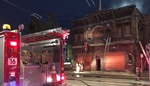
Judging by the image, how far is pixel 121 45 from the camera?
3155 centimetres

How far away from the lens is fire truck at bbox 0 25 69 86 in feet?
17.6

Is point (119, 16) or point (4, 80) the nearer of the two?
point (4, 80)

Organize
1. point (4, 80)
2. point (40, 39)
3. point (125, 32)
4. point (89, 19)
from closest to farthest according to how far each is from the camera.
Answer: point (4, 80), point (40, 39), point (125, 32), point (89, 19)

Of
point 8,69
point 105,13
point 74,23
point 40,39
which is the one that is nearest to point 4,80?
point 8,69

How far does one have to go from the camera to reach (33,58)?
686 cm

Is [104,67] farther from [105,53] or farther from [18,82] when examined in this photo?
[18,82]

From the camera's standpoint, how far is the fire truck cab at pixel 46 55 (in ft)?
21.0

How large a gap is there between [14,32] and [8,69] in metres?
0.92

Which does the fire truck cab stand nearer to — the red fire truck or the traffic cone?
the traffic cone

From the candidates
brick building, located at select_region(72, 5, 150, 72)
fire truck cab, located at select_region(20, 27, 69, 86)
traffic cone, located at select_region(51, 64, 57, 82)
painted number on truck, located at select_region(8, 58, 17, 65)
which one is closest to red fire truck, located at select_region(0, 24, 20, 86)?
painted number on truck, located at select_region(8, 58, 17, 65)

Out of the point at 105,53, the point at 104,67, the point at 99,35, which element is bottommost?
the point at 104,67

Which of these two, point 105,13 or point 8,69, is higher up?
point 105,13

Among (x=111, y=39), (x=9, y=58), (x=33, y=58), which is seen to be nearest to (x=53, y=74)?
(x=33, y=58)

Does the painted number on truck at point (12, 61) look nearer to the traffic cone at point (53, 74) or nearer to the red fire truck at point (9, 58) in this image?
the red fire truck at point (9, 58)
